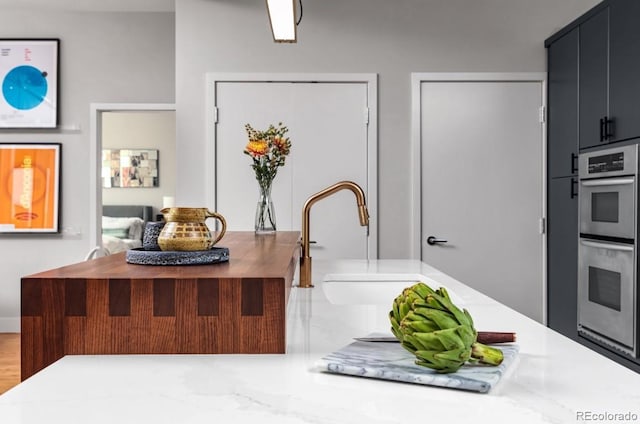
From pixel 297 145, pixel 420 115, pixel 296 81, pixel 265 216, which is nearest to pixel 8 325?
pixel 297 145

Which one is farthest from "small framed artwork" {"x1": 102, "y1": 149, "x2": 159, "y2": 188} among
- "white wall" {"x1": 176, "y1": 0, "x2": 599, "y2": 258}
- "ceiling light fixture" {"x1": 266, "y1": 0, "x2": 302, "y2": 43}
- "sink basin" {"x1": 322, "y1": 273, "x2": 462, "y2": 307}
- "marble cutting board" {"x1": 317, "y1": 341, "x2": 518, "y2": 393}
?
"marble cutting board" {"x1": 317, "y1": 341, "x2": 518, "y2": 393}

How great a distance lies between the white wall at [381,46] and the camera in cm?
390

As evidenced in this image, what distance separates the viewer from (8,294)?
16.5ft

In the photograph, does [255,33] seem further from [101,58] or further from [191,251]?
[191,251]

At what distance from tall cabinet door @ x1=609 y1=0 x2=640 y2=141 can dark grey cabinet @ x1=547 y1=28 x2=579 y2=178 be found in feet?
1.47

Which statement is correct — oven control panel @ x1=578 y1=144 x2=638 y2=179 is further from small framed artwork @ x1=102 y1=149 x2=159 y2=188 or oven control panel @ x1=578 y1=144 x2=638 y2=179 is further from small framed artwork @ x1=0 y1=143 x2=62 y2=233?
small framed artwork @ x1=102 y1=149 x2=159 y2=188

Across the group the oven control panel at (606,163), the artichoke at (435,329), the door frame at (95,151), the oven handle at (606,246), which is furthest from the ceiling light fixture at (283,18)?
the door frame at (95,151)

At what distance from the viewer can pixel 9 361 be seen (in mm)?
4109

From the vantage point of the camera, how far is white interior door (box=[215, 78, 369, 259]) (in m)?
3.92

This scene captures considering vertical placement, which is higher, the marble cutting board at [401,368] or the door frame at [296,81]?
the door frame at [296,81]

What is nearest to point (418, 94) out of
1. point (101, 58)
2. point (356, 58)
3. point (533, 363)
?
point (356, 58)

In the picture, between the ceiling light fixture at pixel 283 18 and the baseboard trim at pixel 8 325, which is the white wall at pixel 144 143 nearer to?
the baseboard trim at pixel 8 325

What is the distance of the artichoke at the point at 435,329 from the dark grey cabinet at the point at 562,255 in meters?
2.95

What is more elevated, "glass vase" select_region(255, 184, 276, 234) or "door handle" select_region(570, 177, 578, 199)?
"door handle" select_region(570, 177, 578, 199)
